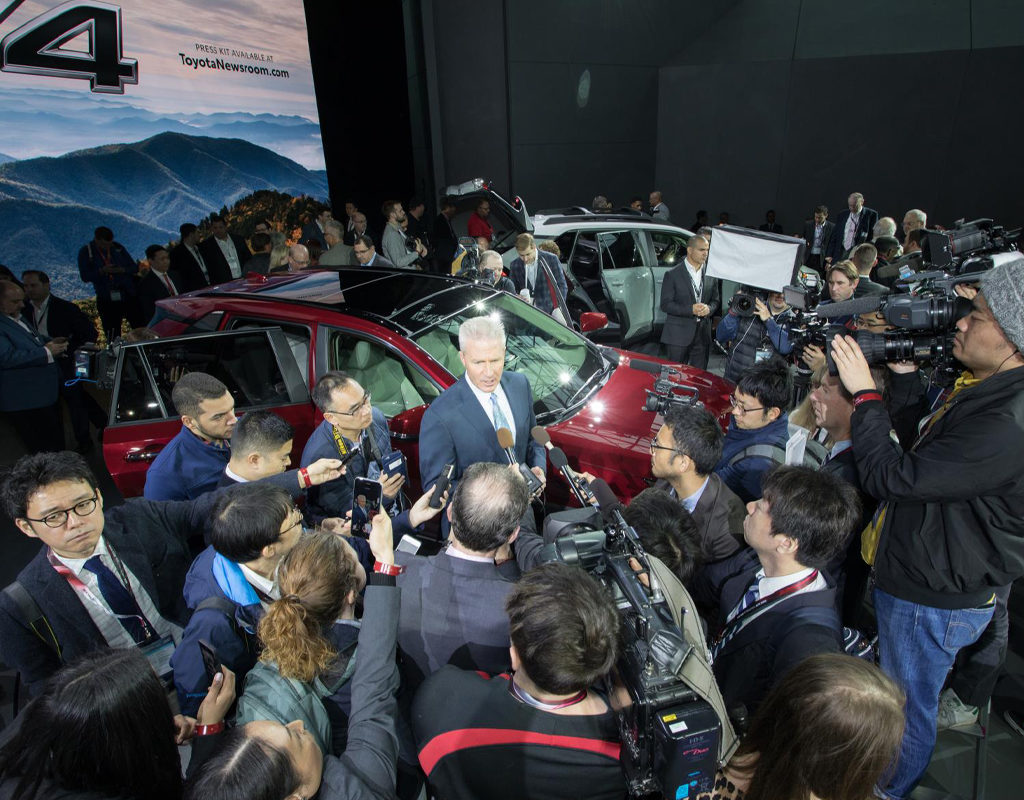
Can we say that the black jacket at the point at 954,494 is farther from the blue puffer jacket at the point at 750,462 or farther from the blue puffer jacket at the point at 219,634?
the blue puffer jacket at the point at 219,634

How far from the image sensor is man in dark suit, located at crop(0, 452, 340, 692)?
82.3 inches

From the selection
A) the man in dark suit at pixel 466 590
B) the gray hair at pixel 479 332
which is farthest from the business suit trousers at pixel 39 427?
the man in dark suit at pixel 466 590

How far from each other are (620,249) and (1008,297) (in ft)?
20.1

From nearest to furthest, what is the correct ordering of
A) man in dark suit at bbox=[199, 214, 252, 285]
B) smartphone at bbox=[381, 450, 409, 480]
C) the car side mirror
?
1. smartphone at bbox=[381, 450, 409, 480]
2. the car side mirror
3. man in dark suit at bbox=[199, 214, 252, 285]

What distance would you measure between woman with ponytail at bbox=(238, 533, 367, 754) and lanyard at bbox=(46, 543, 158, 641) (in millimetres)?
874

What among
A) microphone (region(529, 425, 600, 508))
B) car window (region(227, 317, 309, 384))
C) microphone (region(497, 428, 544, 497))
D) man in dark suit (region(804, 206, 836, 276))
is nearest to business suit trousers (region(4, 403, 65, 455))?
car window (region(227, 317, 309, 384))

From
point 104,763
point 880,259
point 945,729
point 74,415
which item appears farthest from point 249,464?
point 880,259

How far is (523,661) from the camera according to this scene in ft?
4.87

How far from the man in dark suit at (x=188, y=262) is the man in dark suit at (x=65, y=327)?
2151 millimetres

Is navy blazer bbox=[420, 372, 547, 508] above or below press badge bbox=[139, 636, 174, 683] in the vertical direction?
above

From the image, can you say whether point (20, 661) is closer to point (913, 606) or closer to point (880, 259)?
point (913, 606)

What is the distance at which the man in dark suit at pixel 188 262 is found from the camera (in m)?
8.05

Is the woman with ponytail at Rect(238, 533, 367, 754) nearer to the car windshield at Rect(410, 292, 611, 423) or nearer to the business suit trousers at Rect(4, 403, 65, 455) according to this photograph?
the car windshield at Rect(410, 292, 611, 423)

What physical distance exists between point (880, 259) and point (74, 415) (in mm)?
8919
